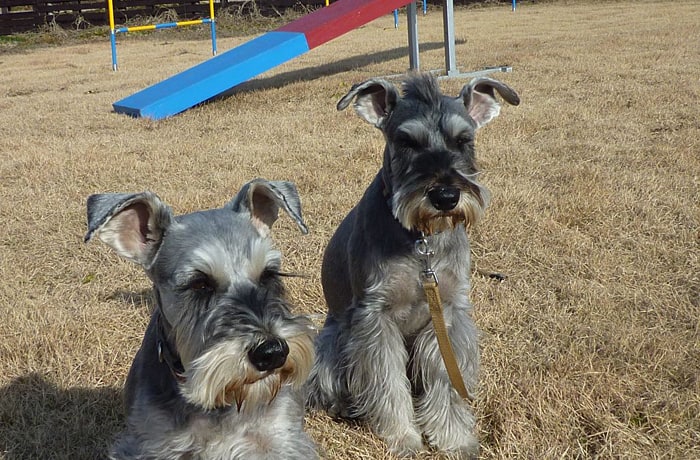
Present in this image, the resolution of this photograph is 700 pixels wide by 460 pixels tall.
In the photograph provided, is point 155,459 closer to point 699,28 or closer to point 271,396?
point 271,396

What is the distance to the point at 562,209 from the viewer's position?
6684 millimetres

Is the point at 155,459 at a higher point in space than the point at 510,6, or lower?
lower

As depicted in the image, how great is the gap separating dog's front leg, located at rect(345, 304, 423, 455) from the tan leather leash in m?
0.27

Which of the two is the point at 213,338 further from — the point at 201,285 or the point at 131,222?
the point at 131,222

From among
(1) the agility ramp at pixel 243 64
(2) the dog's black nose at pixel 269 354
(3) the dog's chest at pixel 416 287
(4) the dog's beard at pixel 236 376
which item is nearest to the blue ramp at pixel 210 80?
(1) the agility ramp at pixel 243 64

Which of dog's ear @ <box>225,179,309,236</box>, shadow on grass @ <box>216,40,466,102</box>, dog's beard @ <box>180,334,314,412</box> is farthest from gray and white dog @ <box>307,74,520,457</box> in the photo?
shadow on grass @ <box>216,40,466,102</box>

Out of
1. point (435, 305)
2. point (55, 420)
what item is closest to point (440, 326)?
point (435, 305)

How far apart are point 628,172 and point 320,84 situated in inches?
282

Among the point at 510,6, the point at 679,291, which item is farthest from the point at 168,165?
the point at 510,6

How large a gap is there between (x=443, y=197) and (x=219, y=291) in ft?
3.95

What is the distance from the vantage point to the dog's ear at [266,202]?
331 centimetres

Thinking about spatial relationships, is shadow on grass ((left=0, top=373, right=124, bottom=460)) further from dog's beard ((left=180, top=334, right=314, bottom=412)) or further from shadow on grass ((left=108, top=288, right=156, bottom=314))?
dog's beard ((left=180, top=334, right=314, bottom=412))

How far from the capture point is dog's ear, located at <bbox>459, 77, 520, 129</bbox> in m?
4.34

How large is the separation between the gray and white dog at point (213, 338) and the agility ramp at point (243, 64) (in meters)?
8.76
